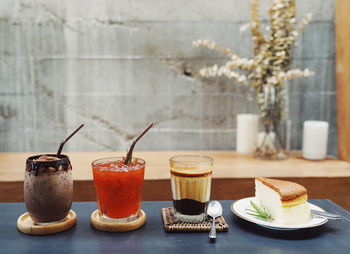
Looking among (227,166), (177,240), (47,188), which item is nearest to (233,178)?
(227,166)

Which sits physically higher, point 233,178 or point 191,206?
point 191,206

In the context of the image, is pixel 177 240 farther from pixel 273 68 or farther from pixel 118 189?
pixel 273 68

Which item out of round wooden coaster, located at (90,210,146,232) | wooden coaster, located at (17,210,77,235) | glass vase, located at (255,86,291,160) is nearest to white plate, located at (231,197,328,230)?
round wooden coaster, located at (90,210,146,232)

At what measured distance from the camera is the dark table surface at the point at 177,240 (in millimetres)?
916

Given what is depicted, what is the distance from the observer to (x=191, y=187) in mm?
1074

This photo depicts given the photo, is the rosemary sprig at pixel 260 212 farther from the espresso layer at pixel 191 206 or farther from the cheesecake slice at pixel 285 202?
the espresso layer at pixel 191 206

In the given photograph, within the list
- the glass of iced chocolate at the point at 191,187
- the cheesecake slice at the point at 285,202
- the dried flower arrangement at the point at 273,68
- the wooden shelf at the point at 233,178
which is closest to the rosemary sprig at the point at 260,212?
the cheesecake slice at the point at 285,202

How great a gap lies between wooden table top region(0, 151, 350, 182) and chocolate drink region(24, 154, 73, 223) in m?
0.86

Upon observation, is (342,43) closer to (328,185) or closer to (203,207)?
(328,185)

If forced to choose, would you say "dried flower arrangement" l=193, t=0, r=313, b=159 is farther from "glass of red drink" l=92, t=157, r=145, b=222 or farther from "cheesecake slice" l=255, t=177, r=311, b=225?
"glass of red drink" l=92, t=157, r=145, b=222

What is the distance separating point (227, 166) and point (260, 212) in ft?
3.41

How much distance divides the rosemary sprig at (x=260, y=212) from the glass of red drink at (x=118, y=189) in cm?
33

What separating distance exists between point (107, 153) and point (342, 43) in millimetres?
1659

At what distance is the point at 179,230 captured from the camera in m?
1.02
